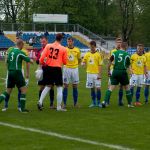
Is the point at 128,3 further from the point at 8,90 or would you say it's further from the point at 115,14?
the point at 8,90

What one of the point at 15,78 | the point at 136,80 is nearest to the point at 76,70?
the point at 136,80

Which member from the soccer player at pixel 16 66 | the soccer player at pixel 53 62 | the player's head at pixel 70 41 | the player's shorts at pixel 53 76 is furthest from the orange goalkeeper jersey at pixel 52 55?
the player's head at pixel 70 41

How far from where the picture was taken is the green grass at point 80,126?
9.43 metres

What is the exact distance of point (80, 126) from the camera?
11.4 m

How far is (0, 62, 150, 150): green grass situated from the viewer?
943cm

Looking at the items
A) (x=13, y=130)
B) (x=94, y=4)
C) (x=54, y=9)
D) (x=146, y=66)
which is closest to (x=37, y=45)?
(x=54, y=9)

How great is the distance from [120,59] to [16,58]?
3.36 meters

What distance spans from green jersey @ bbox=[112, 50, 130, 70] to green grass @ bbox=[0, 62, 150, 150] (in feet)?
4.10

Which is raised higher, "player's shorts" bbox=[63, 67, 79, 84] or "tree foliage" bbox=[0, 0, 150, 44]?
"tree foliage" bbox=[0, 0, 150, 44]

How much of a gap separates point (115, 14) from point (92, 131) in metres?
71.8

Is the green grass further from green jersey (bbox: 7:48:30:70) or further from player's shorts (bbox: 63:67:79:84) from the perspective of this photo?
green jersey (bbox: 7:48:30:70)

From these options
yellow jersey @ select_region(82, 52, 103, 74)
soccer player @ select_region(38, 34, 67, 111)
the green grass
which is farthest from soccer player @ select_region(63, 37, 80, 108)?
soccer player @ select_region(38, 34, 67, 111)

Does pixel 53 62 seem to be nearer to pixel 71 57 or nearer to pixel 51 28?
pixel 71 57

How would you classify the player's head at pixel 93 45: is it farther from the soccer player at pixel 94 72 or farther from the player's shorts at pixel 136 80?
the player's shorts at pixel 136 80
